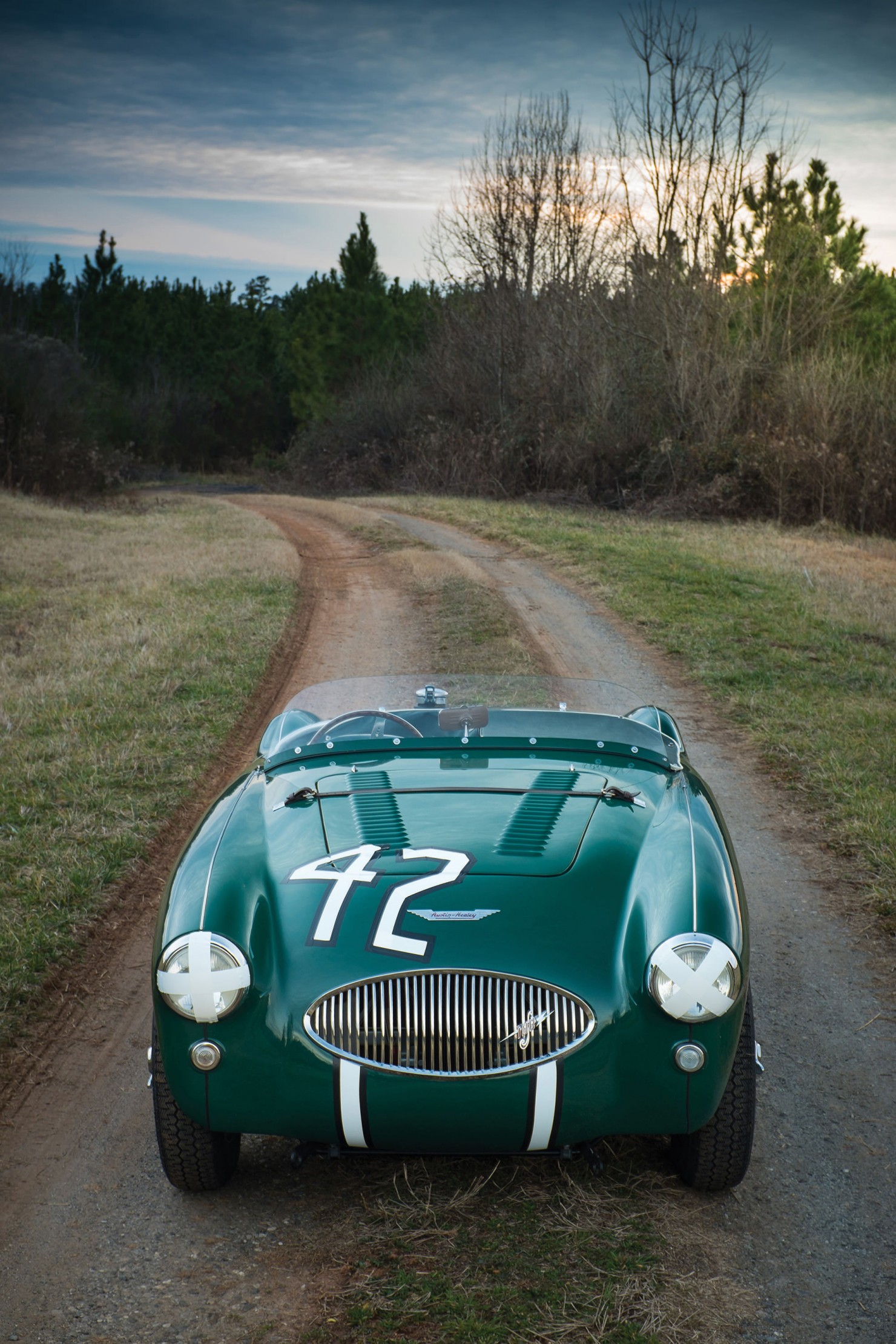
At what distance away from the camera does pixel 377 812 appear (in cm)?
343

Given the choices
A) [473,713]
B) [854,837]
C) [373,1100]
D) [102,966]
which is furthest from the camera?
[854,837]

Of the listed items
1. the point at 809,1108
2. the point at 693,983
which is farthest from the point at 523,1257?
the point at 809,1108

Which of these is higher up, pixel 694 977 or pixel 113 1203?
pixel 694 977

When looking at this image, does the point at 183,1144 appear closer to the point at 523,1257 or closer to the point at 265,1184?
the point at 265,1184

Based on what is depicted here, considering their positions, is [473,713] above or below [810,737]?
above

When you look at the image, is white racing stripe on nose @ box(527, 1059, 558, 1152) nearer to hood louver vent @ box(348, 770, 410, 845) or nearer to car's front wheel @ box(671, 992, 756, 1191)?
car's front wheel @ box(671, 992, 756, 1191)

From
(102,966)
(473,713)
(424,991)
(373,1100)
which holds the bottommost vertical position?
(102,966)

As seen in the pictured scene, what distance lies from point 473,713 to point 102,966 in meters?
1.95

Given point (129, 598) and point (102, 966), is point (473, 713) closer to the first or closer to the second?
point (102, 966)

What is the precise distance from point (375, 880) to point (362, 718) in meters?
1.18

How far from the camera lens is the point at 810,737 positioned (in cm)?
771

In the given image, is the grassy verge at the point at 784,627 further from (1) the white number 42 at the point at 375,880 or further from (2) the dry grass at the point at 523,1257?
(1) the white number 42 at the point at 375,880

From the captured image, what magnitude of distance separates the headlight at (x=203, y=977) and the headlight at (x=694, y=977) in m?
1.06

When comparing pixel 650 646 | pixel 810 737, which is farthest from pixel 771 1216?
pixel 650 646
